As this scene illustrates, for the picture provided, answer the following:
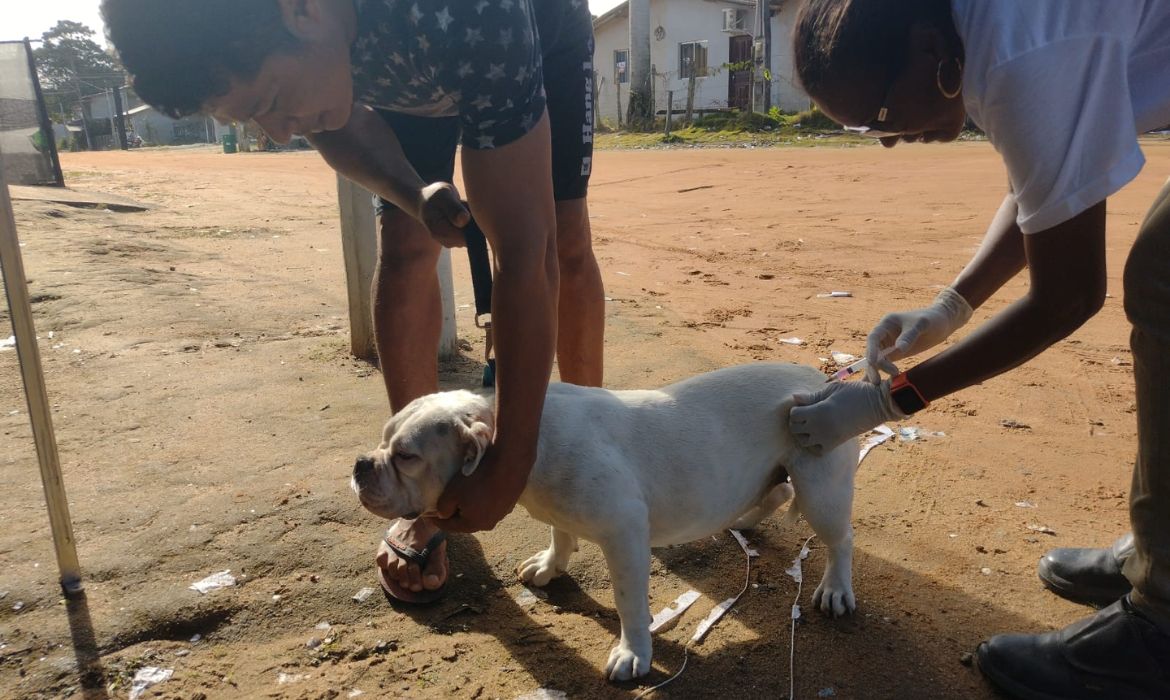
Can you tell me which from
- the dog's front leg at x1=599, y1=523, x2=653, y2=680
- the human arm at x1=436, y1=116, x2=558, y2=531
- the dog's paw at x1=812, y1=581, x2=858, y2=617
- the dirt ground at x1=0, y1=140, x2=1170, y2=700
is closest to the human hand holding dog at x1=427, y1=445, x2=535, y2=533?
the human arm at x1=436, y1=116, x2=558, y2=531

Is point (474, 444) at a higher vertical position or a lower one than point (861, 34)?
lower

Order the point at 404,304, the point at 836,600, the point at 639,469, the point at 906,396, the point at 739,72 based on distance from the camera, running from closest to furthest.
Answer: the point at 906,396 < the point at 639,469 < the point at 836,600 < the point at 404,304 < the point at 739,72

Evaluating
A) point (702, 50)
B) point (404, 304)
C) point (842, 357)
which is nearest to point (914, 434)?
point (842, 357)

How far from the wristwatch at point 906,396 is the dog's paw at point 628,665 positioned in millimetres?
996

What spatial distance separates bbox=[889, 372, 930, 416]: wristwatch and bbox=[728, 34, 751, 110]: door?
3219 centimetres

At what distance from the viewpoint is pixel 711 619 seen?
2.56 m

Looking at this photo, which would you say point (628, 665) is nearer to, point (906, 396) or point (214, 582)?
point (906, 396)

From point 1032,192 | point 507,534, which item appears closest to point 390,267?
point 507,534

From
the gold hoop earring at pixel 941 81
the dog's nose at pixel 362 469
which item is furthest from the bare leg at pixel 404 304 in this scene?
the gold hoop earring at pixel 941 81

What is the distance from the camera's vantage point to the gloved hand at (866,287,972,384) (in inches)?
96.3

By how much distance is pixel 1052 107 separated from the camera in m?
1.62

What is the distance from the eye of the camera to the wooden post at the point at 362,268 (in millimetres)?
4492

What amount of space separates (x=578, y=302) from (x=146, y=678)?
6.14 ft

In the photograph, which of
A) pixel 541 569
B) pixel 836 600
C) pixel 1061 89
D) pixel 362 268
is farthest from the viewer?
pixel 362 268
